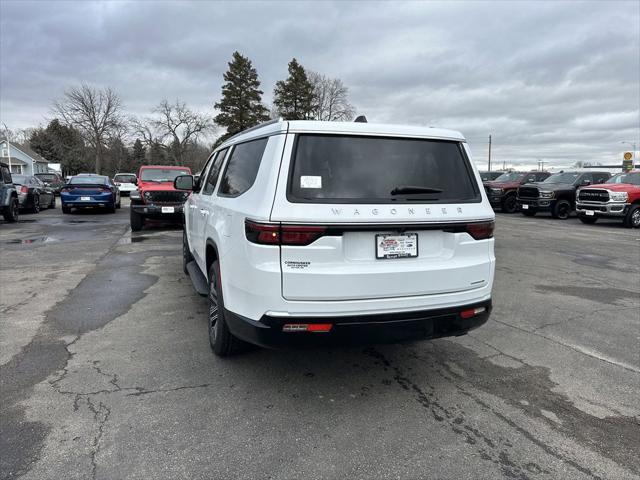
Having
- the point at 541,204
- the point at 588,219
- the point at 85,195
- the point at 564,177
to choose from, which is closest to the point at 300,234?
the point at 85,195

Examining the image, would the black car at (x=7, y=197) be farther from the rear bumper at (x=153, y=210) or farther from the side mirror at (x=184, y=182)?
the side mirror at (x=184, y=182)

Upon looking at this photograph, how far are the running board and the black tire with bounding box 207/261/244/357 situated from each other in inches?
11.2

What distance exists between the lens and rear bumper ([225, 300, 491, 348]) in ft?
9.33

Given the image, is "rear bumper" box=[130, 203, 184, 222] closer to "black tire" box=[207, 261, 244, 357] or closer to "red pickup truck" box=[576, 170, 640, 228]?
"black tire" box=[207, 261, 244, 357]

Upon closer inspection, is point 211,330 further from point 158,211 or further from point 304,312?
point 158,211

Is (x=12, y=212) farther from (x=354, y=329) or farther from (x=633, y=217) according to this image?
(x=633, y=217)

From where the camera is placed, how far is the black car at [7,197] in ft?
46.1

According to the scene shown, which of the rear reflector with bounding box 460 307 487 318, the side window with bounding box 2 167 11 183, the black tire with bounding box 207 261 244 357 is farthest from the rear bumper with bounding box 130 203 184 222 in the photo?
the rear reflector with bounding box 460 307 487 318

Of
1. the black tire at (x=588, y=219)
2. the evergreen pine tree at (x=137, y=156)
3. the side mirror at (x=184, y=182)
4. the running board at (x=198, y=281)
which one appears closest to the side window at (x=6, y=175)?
Answer: the side mirror at (x=184, y=182)

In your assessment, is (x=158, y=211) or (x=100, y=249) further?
(x=158, y=211)

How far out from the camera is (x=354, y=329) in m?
2.88

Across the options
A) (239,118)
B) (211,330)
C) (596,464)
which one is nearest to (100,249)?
(211,330)

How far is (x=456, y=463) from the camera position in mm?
2514

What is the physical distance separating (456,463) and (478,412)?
25.0 inches
